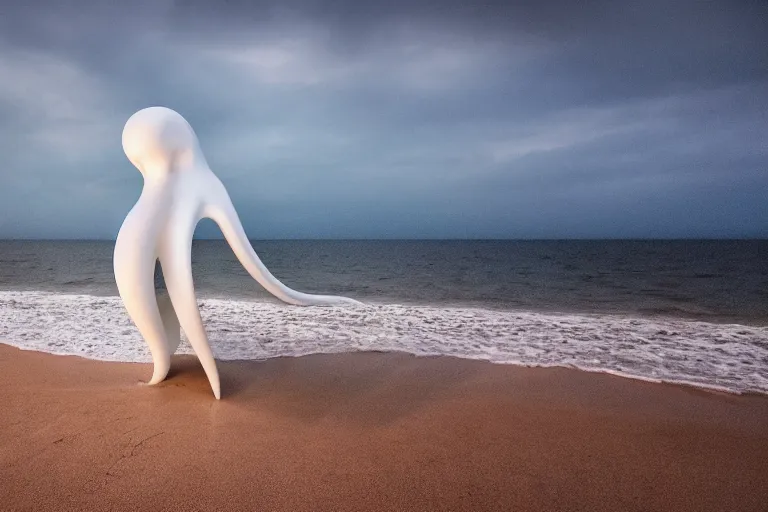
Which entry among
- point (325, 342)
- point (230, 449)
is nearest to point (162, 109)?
point (230, 449)

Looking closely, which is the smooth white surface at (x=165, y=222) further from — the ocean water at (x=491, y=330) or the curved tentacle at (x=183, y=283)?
the ocean water at (x=491, y=330)

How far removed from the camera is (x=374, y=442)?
9.12ft

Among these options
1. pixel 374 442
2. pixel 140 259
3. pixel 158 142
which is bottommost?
pixel 374 442

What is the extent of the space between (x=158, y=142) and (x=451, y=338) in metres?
4.05

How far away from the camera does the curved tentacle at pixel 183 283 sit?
3.24 metres

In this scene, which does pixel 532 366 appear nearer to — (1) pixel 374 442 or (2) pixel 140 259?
(1) pixel 374 442

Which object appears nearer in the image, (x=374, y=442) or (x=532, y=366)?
(x=374, y=442)

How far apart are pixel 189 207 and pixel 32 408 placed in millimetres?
1901

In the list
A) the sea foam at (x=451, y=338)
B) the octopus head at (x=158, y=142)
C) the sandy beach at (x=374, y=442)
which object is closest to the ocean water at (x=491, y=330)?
the sea foam at (x=451, y=338)

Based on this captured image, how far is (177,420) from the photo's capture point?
10.0 feet

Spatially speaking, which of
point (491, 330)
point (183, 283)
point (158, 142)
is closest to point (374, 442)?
point (183, 283)

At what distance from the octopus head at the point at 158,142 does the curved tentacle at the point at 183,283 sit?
0.58m

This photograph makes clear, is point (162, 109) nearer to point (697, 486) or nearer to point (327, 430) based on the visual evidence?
point (327, 430)

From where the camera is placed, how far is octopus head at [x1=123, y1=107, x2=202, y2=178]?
338cm
